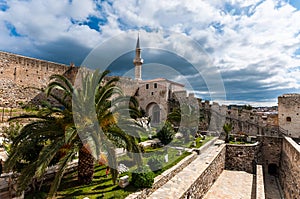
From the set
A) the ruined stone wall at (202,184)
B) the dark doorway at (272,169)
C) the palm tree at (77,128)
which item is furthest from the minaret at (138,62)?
the palm tree at (77,128)

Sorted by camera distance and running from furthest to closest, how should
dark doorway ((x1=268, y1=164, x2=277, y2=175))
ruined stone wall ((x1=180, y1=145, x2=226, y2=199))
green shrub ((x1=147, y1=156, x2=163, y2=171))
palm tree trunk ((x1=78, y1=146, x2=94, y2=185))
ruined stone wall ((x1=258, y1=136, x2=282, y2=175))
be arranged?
dark doorway ((x1=268, y1=164, x2=277, y2=175)) < ruined stone wall ((x1=258, y1=136, x2=282, y2=175)) < green shrub ((x1=147, y1=156, x2=163, y2=171)) < ruined stone wall ((x1=180, y1=145, x2=226, y2=199)) < palm tree trunk ((x1=78, y1=146, x2=94, y2=185))

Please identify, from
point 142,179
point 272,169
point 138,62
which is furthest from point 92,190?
point 138,62

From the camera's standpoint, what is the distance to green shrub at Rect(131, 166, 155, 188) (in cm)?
586

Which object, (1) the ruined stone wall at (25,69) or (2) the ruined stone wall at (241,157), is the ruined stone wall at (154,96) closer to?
(2) the ruined stone wall at (241,157)

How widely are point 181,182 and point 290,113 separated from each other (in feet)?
45.0

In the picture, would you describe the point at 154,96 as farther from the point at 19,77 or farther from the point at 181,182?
the point at 181,182

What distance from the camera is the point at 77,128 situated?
500cm

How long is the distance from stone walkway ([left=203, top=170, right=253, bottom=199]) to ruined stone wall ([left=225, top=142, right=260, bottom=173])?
57cm

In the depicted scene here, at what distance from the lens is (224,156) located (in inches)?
511

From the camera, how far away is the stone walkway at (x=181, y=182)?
5.90m

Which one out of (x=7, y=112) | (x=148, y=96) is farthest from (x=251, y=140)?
(x=7, y=112)

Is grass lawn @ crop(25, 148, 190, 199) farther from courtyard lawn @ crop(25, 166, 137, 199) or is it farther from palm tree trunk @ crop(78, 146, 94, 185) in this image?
palm tree trunk @ crop(78, 146, 94, 185)

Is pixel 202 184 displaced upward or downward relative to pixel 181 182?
downward

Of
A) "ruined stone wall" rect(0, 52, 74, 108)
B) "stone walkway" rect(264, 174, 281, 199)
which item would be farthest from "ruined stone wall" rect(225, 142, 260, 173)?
"ruined stone wall" rect(0, 52, 74, 108)
